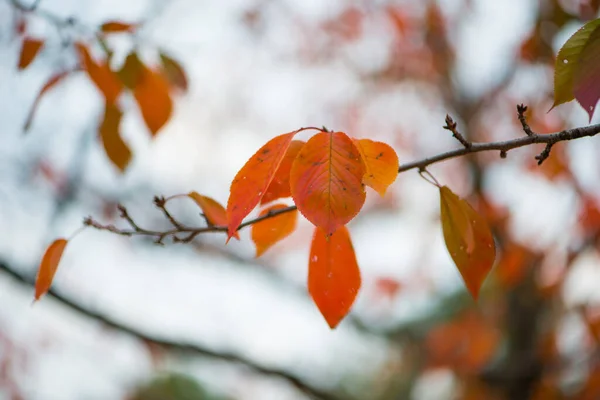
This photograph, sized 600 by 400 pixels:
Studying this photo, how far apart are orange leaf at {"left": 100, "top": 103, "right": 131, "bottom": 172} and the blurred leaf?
8 cm

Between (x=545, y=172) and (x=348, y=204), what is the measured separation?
314 cm

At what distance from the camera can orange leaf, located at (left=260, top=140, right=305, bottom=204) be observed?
0.89 m

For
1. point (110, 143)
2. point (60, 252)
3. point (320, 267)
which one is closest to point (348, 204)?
point (320, 267)

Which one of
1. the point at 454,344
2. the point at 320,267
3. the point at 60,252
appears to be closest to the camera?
the point at 320,267

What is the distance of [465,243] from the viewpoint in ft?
2.83

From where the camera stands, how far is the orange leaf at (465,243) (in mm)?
864

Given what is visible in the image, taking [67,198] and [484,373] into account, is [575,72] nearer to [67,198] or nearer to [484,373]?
[67,198]

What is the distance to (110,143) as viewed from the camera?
132 cm

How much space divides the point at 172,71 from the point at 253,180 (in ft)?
3.02

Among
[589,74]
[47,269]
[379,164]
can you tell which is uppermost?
[589,74]

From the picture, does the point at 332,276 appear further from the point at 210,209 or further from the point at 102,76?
the point at 102,76

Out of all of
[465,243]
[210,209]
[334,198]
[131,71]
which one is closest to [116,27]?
[131,71]

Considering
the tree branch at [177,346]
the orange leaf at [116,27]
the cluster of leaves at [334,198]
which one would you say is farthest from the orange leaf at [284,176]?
the tree branch at [177,346]

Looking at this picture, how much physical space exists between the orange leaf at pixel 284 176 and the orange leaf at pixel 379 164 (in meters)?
0.12
